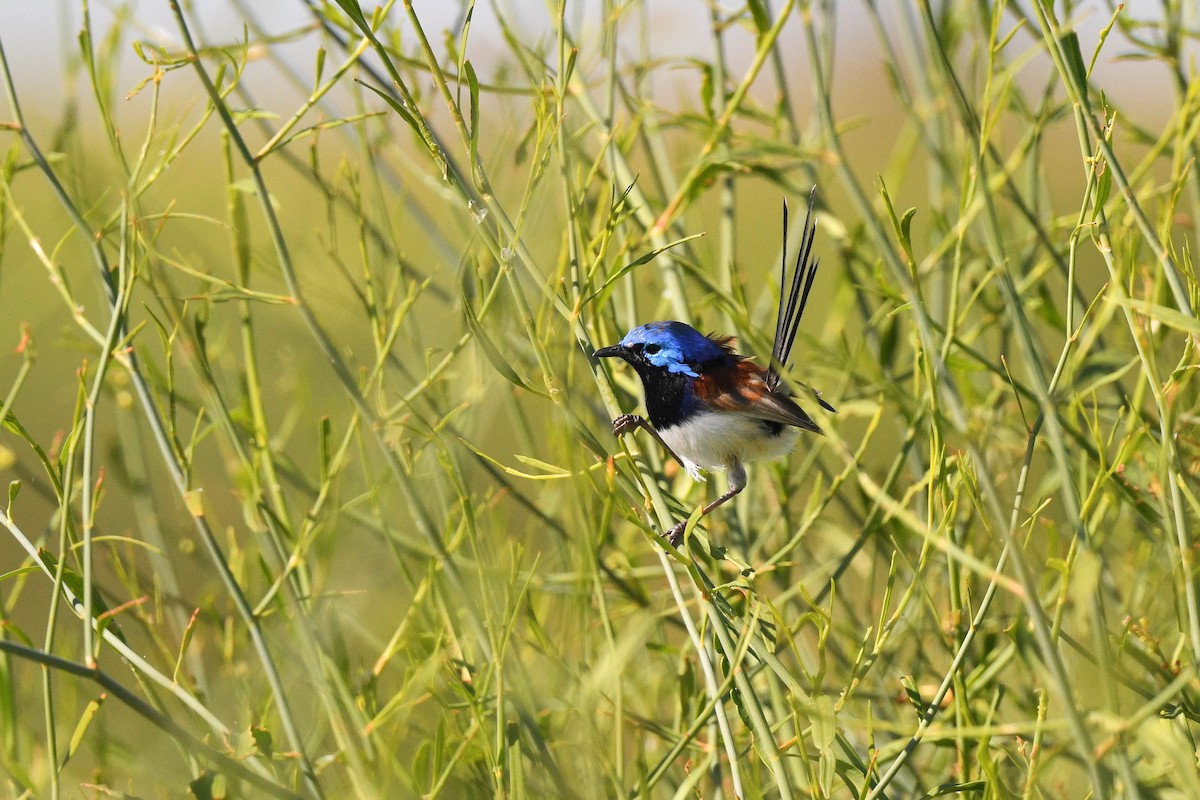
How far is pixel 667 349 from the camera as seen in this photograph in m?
3.23

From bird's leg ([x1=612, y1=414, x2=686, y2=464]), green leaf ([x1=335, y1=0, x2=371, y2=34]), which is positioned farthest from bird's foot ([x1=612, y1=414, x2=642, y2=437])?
green leaf ([x1=335, y1=0, x2=371, y2=34])

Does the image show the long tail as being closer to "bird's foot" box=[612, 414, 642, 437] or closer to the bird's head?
the bird's head

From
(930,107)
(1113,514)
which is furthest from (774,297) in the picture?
(1113,514)

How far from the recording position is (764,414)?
11.0ft

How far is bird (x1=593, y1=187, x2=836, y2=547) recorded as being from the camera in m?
3.09

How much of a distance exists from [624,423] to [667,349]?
67 centimetres

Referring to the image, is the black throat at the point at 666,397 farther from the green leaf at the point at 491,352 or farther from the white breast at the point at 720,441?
the green leaf at the point at 491,352

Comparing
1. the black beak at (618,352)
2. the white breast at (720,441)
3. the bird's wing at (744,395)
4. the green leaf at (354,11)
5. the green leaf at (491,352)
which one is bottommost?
the white breast at (720,441)

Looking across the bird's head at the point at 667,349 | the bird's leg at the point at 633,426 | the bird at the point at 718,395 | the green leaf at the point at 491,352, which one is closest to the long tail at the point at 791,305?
the bird at the point at 718,395

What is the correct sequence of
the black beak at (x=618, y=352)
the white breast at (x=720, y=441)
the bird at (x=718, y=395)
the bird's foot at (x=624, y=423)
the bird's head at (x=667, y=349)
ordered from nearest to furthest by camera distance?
the bird's foot at (x=624, y=423) → the black beak at (x=618, y=352) → the bird's head at (x=667, y=349) → the bird at (x=718, y=395) → the white breast at (x=720, y=441)

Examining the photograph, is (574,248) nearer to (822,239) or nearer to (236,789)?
(236,789)

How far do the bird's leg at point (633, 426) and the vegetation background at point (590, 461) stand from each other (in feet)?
0.20

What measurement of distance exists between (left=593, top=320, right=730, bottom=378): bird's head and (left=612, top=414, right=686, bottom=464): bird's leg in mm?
184

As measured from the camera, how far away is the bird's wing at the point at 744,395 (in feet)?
11.0
